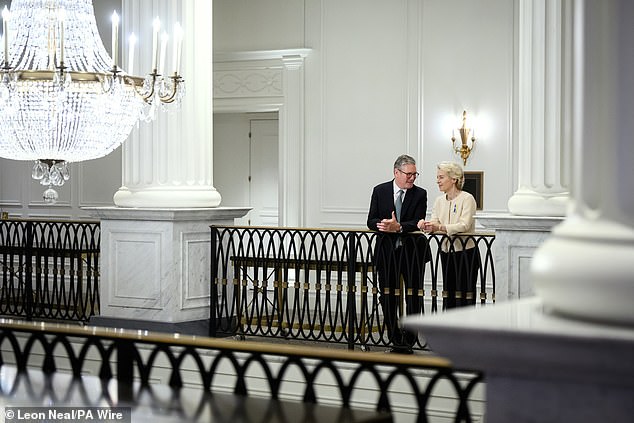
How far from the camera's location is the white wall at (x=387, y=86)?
12.3m

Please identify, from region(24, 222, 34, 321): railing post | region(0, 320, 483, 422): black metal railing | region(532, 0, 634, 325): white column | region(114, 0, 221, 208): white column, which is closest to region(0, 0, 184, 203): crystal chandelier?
region(114, 0, 221, 208): white column

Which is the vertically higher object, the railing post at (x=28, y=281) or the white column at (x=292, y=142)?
the white column at (x=292, y=142)

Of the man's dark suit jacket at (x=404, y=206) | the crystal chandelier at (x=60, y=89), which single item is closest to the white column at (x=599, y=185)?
the crystal chandelier at (x=60, y=89)

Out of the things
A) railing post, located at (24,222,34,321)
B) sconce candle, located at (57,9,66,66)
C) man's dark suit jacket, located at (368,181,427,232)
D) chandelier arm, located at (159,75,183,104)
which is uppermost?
sconce candle, located at (57,9,66,66)

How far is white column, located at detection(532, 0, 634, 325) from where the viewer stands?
2596 millimetres

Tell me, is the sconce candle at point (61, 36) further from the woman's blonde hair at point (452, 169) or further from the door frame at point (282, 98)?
the door frame at point (282, 98)

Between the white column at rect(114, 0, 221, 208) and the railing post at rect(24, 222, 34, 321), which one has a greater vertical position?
the white column at rect(114, 0, 221, 208)

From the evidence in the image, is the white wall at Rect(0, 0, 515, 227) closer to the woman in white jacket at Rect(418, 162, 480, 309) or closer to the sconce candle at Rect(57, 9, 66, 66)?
the woman in white jacket at Rect(418, 162, 480, 309)

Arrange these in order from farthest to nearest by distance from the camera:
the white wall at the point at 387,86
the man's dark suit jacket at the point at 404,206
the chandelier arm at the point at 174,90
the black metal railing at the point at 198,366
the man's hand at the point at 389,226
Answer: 1. the white wall at the point at 387,86
2. the man's dark suit jacket at the point at 404,206
3. the man's hand at the point at 389,226
4. the chandelier arm at the point at 174,90
5. the black metal railing at the point at 198,366

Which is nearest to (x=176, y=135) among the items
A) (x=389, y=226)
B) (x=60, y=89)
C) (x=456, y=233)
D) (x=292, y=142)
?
(x=389, y=226)

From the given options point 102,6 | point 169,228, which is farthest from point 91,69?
point 102,6

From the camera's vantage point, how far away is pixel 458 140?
489 inches

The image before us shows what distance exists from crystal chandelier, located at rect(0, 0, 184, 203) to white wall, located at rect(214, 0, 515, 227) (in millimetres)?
4974

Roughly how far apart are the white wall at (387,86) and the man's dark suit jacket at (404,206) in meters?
3.09
